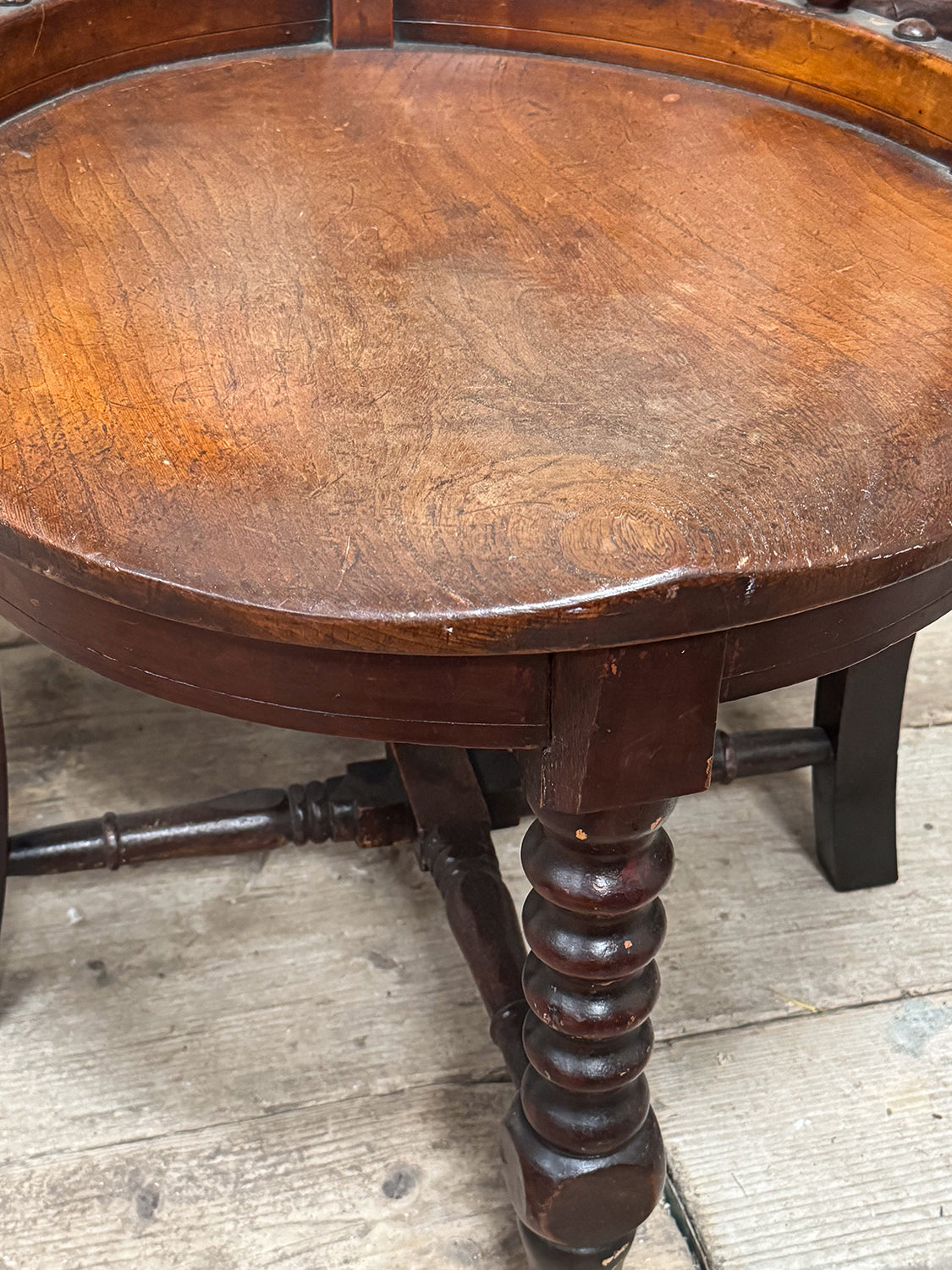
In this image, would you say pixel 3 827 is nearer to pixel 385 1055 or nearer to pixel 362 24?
pixel 385 1055

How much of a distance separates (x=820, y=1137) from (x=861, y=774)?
0.33 meters

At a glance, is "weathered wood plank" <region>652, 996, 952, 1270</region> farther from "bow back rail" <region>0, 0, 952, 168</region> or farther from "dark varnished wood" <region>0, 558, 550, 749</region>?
"bow back rail" <region>0, 0, 952, 168</region>

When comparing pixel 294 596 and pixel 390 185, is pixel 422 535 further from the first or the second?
pixel 390 185

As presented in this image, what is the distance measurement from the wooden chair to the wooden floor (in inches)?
5.4

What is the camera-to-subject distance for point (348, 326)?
28.9 inches

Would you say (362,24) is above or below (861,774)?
above

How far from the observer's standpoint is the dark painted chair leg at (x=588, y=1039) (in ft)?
2.33

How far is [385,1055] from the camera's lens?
3.68 ft

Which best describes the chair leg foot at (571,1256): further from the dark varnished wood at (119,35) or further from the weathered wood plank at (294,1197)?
the dark varnished wood at (119,35)

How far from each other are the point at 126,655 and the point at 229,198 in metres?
0.37

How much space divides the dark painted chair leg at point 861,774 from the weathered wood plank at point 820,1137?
5.7 inches

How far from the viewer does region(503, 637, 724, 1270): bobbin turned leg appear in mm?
611

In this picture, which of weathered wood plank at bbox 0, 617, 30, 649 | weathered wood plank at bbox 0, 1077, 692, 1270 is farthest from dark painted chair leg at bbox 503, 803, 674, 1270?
weathered wood plank at bbox 0, 617, 30, 649

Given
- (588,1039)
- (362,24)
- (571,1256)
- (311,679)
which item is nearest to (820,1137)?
(571,1256)
